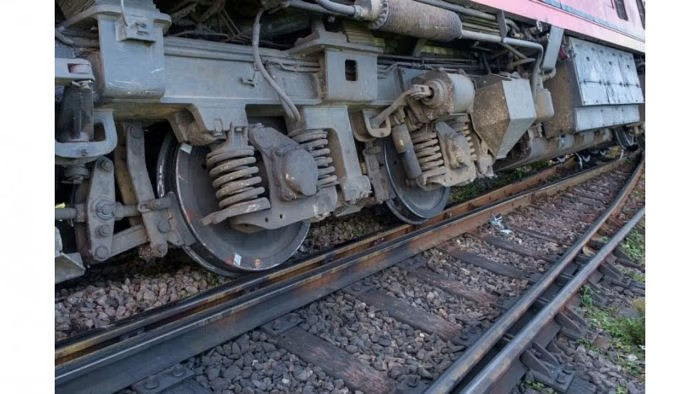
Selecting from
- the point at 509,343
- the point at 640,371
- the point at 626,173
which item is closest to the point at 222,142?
the point at 509,343

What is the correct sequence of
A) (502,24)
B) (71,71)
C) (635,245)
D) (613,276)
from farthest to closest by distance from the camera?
(635,245), (502,24), (613,276), (71,71)

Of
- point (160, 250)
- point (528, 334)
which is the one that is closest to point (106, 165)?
point (160, 250)

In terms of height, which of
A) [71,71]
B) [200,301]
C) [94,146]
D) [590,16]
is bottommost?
[200,301]

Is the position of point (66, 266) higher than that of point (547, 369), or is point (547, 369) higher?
point (66, 266)

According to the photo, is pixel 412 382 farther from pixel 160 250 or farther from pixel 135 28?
pixel 135 28

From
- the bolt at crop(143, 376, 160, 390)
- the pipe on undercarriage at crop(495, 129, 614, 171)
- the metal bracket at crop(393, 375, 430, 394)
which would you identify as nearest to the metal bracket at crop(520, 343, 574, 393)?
the metal bracket at crop(393, 375, 430, 394)

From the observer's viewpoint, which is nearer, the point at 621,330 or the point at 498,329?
the point at 498,329

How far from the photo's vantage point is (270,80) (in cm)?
307

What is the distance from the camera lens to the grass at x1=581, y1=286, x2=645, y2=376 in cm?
309

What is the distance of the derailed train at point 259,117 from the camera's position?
7.80ft

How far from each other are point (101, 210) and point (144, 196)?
28 cm

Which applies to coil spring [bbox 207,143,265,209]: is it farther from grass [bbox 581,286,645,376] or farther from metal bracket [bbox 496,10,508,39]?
metal bracket [bbox 496,10,508,39]

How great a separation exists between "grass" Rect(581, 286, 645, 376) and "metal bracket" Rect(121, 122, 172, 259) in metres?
2.70

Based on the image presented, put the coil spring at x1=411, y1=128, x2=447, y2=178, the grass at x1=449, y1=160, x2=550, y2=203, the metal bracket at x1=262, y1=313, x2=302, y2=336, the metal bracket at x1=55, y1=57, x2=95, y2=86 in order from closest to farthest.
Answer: the metal bracket at x1=55, y1=57, x2=95, y2=86 < the metal bracket at x1=262, y1=313, x2=302, y2=336 < the coil spring at x1=411, y1=128, x2=447, y2=178 < the grass at x1=449, y1=160, x2=550, y2=203
